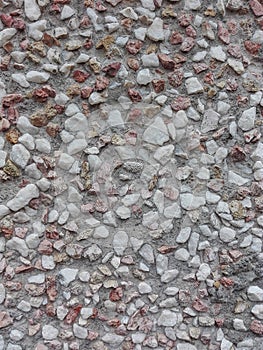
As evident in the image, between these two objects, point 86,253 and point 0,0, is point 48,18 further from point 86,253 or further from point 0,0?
point 86,253

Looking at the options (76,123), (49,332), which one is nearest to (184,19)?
(76,123)

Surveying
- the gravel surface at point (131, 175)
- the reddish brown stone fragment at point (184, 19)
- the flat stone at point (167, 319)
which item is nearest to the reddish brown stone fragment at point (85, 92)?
the gravel surface at point (131, 175)

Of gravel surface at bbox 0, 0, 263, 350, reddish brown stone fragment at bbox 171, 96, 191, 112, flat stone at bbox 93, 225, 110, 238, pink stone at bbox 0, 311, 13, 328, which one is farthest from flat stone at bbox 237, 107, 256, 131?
pink stone at bbox 0, 311, 13, 328

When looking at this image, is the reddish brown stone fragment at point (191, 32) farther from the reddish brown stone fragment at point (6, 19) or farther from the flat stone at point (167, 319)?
the flat stone at point (167, 319)

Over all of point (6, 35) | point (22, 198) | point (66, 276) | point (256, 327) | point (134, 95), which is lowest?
point (256, 327)

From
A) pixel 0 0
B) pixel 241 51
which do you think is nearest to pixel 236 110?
pixel 241 51

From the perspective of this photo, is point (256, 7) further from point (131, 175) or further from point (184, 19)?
point (131, 175)

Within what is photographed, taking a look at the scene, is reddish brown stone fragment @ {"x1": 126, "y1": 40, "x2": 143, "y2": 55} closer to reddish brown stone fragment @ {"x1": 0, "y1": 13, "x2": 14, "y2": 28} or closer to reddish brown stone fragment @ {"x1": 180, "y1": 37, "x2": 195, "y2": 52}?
reddish brown stone fragment @ {"x1": 180, "y1": 37, "x2": 195, "y2": 52}
